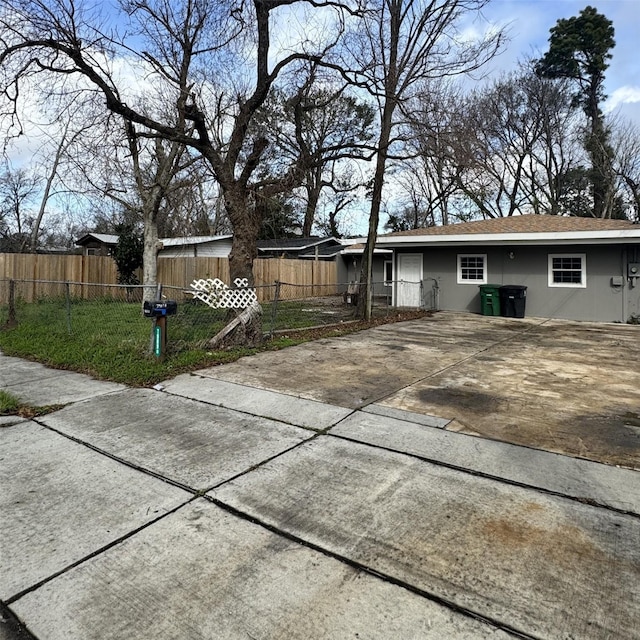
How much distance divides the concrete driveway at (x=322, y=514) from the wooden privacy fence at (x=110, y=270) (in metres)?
10.5

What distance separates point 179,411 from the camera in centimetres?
490

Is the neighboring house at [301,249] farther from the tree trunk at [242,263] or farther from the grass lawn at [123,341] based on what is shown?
the tree trunk at [242,263]

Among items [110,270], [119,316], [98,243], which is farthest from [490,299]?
[98,243]

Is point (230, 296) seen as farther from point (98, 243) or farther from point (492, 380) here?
point (98, 243)

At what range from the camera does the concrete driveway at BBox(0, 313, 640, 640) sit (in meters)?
2.05

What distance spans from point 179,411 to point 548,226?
13434 millimetres

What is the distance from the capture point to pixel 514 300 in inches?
565

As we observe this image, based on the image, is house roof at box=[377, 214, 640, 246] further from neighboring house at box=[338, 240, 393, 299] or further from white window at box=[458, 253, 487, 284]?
neighboring house at box=[338, 240, 393, 299]

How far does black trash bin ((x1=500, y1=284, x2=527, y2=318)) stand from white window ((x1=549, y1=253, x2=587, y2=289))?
0.96m

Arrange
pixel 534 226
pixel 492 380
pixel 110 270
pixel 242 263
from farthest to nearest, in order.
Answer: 1. pixel 110 270
2. pixel 534 226
3. pixel 242 263
4. pixel 492 380

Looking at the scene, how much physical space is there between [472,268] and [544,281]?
228 cm

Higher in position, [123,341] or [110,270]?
[110,270]

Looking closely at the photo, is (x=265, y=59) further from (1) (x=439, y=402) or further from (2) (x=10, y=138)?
(1) (x=439, y=402)

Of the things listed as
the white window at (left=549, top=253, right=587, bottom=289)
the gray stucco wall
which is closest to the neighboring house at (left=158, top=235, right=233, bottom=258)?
the gray stucco wall
